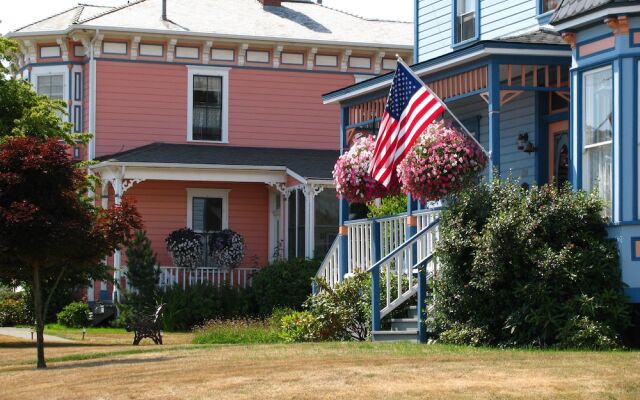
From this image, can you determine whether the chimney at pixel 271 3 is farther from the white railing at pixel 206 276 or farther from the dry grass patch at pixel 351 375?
the dry grass patch at pixel 351 375

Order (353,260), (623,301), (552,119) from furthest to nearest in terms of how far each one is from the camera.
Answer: (353,260) → (552,119) → (623,301)

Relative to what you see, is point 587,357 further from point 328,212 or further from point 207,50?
point 207,50

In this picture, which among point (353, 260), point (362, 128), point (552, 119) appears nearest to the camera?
point (552, 119)

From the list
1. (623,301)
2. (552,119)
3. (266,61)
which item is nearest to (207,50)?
(266,61)

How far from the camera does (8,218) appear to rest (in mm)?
17688

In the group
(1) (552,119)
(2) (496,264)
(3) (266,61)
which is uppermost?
(3) (266,61)

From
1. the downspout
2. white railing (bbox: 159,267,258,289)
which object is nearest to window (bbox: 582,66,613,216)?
white railing (bbox: 159,267,258,289)

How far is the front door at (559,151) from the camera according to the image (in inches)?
840

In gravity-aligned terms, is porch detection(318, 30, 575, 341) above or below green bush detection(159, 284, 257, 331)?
above

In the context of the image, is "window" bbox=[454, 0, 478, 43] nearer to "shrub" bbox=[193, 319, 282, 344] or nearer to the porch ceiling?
"shrub" bbox=[193, 319, 282, 344]

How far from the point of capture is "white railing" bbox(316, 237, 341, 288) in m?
24.5

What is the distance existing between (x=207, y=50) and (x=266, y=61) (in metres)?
1.80

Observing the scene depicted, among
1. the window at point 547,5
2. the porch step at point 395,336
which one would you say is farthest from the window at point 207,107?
the porch step at point 395,336

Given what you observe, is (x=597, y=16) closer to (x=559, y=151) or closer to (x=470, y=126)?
(x=559, y=151)
